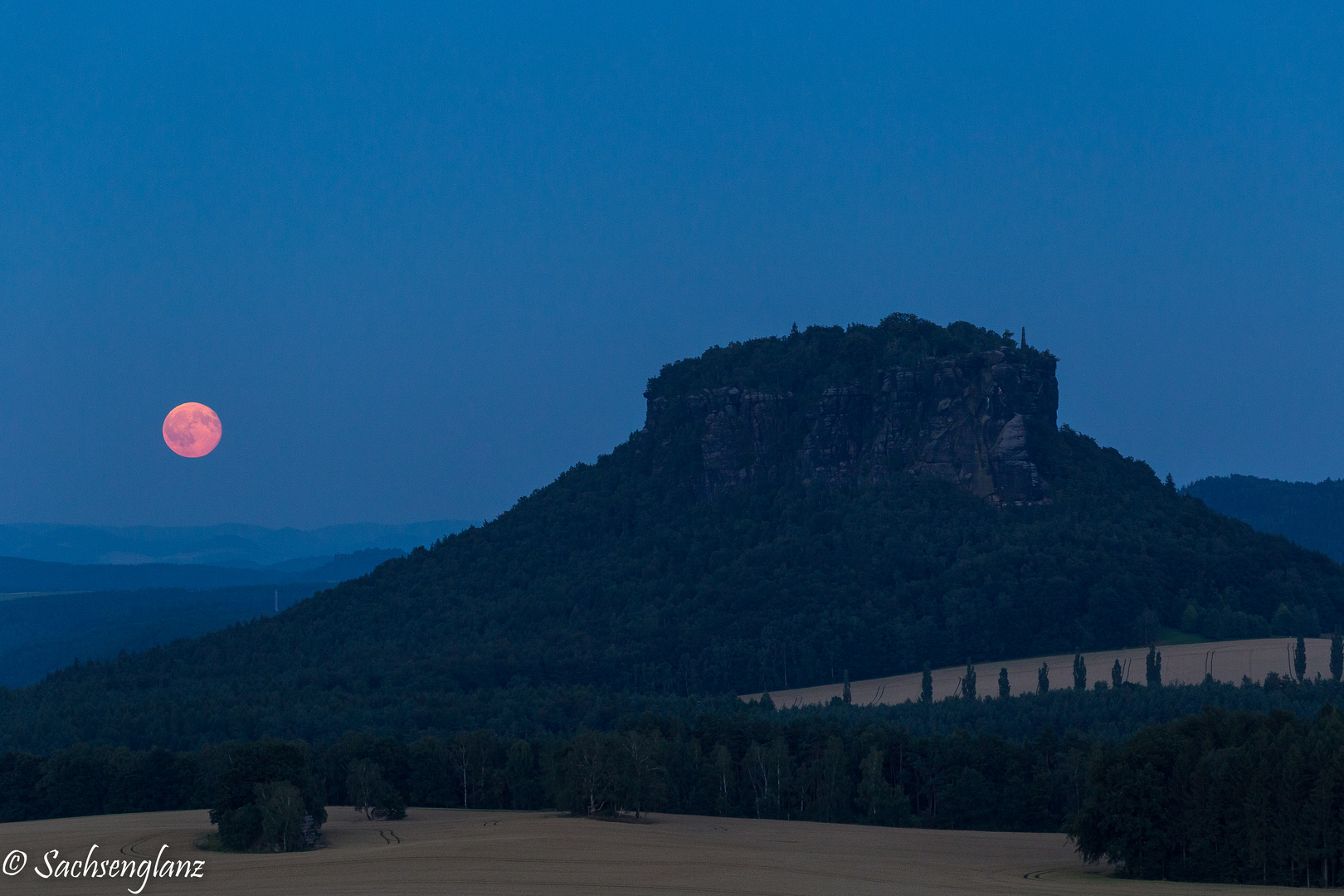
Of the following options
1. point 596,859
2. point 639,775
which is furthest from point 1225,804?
point 639,775

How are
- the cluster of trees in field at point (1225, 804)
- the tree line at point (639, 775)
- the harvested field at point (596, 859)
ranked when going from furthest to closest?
1. the tree line at point (639, 775)
2. the cluster of trees in field at point (1225, 804)
3. the harvested field at point (596, 859)

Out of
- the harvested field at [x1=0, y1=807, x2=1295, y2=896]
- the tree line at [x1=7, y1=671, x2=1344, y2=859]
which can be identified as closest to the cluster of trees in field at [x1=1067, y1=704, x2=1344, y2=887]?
the harvested field at [x1=0, y1=807, x2=1295, y2=896]

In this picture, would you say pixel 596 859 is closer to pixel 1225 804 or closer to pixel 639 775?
pixel 639 775

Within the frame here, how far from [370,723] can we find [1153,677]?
96.8 meters

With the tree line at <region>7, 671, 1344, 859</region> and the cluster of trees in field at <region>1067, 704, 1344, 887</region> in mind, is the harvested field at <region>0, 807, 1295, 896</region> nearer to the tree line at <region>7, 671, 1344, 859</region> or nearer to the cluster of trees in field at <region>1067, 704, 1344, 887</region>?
the cluster of trees in field at <region>1067, 704, 1344, 887</region>

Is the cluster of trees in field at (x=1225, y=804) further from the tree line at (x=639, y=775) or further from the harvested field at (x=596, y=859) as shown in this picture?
the tree line at (x=639, y=775)

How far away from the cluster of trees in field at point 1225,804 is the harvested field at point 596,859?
11.0 feet

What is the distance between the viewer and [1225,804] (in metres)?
77.8

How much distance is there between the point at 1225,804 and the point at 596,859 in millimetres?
35392

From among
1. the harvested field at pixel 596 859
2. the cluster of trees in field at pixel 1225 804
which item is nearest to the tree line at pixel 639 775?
the harvested field at pixel 596 859

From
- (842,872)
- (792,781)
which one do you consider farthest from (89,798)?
(842,872)

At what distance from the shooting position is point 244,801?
9175 cm

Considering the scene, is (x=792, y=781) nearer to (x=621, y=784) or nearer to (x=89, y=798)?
(x=621, y=784)

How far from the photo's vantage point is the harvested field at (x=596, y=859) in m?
72.5
